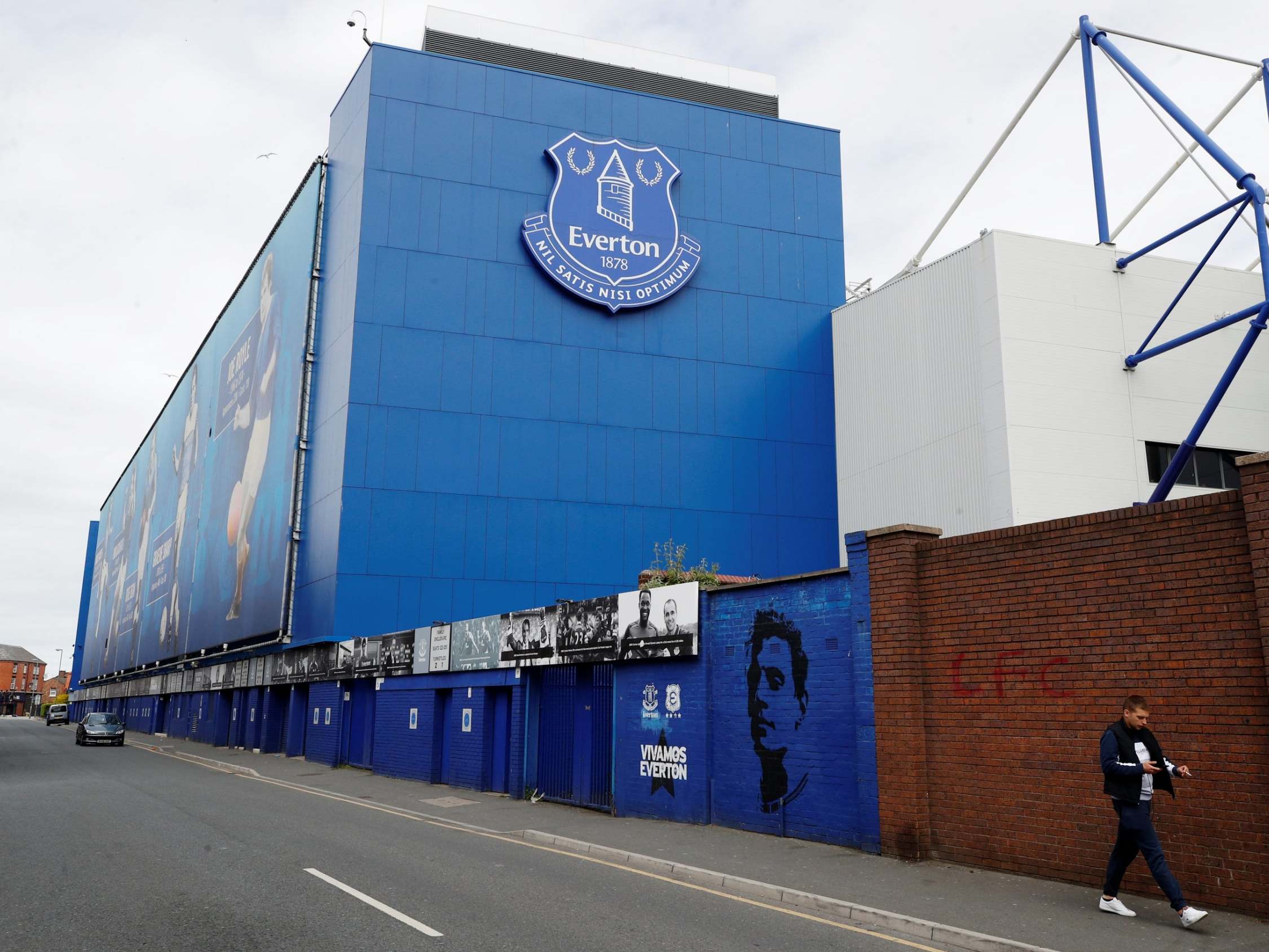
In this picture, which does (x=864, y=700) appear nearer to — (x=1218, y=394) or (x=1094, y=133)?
(x=1218, y=394)

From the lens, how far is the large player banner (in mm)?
40156

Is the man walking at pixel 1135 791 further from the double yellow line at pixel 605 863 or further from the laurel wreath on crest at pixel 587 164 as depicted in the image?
the laurel wreath on crest at pixel 587 164

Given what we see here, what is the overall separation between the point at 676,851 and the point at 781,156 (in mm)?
32676

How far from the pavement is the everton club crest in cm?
2226

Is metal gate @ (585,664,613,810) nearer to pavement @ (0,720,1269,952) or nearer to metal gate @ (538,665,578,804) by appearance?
pavement @ (0,720,1269,952)

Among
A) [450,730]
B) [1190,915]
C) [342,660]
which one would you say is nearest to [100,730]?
[342,660]

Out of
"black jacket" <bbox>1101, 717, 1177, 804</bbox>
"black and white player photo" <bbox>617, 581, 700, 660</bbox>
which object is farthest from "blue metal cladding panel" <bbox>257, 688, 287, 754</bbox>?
"black jacket" <bbox>1101, 717, 1177, 804</bbox>

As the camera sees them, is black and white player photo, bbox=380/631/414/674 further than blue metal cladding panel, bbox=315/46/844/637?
No

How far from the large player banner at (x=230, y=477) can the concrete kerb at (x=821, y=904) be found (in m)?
28.0

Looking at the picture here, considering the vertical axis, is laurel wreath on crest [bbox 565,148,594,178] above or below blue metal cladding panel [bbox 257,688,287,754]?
above

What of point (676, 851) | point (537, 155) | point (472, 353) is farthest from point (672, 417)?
point (676, 851)

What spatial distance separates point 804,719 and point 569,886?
4.40 metres

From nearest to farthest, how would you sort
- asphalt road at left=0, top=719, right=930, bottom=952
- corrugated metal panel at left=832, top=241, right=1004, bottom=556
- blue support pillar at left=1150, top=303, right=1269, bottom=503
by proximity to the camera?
asphalt road at left=0, top=719, right=930, bottom=952 < blue support pillar at left=1150, top=303, right=1269, bottom=503 < corrugated metal panel at left=832, top=241, right=1004, bottom=556

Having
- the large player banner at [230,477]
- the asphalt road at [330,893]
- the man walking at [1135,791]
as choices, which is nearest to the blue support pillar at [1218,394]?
the man walking at [1135,791]
